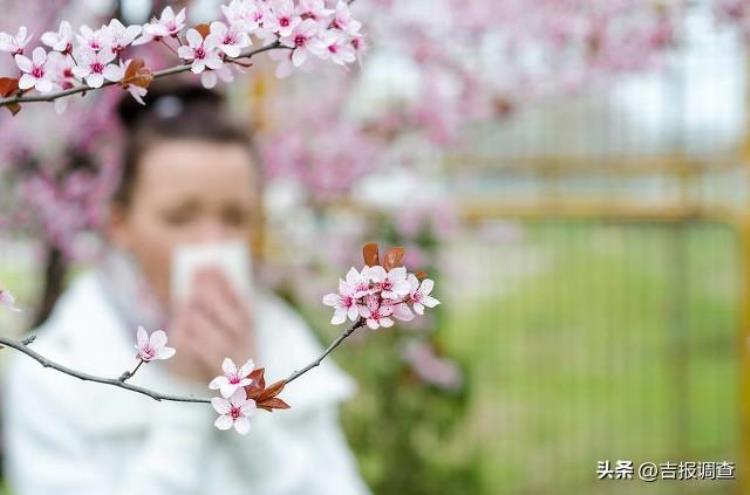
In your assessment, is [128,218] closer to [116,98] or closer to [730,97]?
[116,98]

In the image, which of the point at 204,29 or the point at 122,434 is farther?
the point at 122,434

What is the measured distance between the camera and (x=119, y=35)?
0.59 meters

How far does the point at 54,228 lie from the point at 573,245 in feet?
5.60

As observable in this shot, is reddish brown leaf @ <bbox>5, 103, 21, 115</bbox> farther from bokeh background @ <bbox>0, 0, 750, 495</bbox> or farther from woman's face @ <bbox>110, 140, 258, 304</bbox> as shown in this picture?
bokeh background @ <bbox>0, 0, 750, 495</bbox>

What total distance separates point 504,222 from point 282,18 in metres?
2.85

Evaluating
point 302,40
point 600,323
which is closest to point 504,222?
point 600,323

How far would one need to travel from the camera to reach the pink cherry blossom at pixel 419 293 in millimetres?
562

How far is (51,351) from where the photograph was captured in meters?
1.71

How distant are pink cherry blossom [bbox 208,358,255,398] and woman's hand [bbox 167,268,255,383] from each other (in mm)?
1020

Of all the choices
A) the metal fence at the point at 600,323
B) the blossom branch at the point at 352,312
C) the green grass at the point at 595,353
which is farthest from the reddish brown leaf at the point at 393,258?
the green grass at the point at 595,353

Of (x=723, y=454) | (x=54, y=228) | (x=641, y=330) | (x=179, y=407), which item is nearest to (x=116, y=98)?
(x=54, y=228)

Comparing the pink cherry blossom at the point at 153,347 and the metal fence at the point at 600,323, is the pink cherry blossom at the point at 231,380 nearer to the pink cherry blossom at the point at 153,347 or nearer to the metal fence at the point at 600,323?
the pink cherry blossom at the point at 153,347

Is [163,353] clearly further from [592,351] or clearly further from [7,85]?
[592,351]

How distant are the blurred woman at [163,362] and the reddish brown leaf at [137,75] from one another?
1.01 metres
